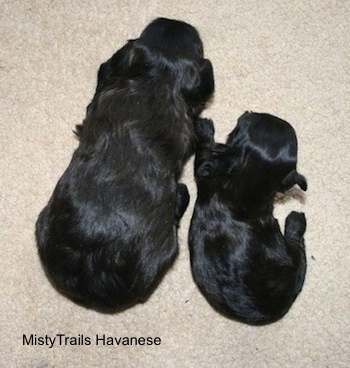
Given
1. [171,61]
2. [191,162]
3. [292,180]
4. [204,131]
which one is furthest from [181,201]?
[171,61]

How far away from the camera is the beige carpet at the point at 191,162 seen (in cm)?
252

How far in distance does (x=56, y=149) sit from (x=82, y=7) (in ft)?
2.16

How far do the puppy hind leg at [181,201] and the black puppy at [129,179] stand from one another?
107 millimetres

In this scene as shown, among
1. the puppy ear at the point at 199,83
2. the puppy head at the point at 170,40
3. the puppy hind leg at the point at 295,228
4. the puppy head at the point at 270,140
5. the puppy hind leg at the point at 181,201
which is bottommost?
the puppy hind leg at the point at 295,228

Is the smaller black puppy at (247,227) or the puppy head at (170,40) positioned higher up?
the puppy head at (170,40)

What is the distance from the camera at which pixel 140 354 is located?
8.26 ft

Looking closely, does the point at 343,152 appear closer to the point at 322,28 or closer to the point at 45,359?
the point at 322,28

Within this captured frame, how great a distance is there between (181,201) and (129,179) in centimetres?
39

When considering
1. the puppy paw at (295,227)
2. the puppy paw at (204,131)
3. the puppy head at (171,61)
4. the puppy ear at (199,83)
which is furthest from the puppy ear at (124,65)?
the puppy paw at (295,227)

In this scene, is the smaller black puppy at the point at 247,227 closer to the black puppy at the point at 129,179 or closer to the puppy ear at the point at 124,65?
the black puppy at the point at 129,179

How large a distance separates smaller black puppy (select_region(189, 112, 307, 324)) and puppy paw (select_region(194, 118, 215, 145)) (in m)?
0.12

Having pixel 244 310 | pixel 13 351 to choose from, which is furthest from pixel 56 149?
pixel 244 310

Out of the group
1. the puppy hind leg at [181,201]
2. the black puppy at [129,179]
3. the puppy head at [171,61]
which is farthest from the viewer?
the puppy hind leg at [181,201]

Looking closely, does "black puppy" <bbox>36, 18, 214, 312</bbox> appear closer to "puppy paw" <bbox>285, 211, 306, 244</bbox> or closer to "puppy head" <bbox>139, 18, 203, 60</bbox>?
"puppy head" <bbox>139, 18, 203, 60</bbox>
